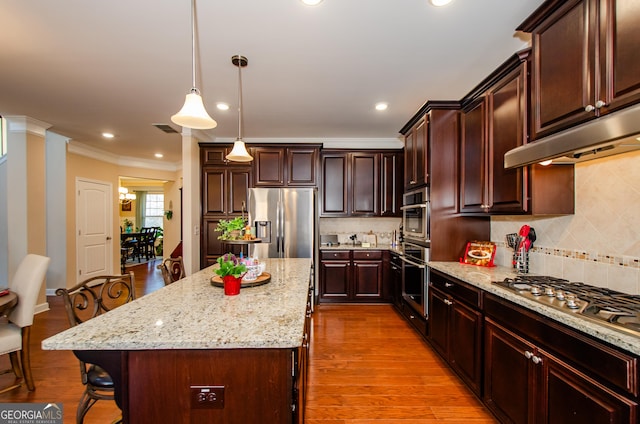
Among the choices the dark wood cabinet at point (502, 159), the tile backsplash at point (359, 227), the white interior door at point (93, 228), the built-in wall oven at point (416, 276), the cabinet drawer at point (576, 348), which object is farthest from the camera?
the white interior door at point (93, 228)

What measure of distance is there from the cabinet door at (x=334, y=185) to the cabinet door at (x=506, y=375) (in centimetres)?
285

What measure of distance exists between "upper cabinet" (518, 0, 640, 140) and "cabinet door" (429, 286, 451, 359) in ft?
4.98

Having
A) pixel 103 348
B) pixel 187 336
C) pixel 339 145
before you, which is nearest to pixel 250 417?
pixel 187 336

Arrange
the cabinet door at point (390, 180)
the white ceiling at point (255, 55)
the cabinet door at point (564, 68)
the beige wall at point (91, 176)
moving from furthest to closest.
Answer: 1. the beige wall at point (91, 176)
2. the cabinet door at point (390, 180)
3. the white ceiling at point (255, 55)
4. the cabinet door at point (564, 68)

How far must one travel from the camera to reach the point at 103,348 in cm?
105

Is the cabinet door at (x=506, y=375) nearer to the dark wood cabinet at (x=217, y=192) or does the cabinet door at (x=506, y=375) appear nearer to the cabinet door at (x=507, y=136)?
the cabinet door at (x=507, y=136)

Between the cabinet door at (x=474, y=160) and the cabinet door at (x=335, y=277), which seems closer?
the cabinet door at (x=474, y=160)

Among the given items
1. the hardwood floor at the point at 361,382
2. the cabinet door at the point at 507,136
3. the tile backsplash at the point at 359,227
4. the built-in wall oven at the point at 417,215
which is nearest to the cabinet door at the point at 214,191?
the tile backsplash at the point at 359,227

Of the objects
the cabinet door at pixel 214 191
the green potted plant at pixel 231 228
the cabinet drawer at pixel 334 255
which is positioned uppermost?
the cabinet door at pixel 214 191

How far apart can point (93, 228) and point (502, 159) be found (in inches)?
266

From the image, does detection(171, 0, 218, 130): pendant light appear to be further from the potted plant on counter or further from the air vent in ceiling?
the air vent in ceiling

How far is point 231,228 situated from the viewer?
195cm

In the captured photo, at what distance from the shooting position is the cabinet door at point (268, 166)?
436 cm

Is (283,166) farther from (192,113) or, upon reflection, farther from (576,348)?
→ (576,348)
